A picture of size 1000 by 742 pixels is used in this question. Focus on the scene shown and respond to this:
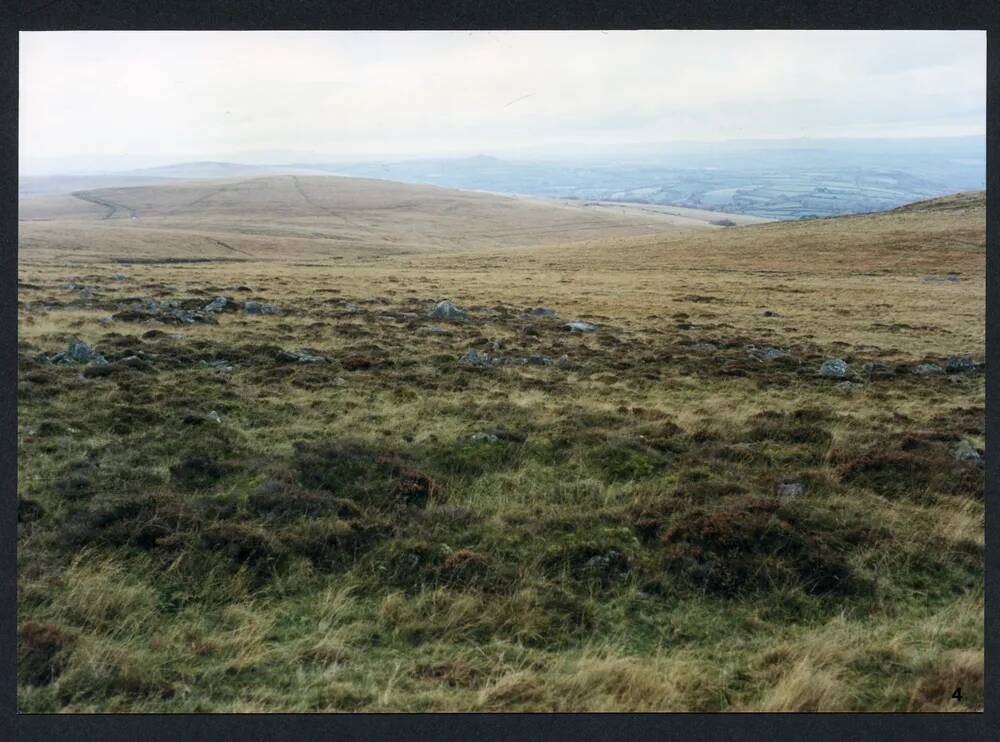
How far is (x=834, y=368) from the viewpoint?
59.8 ft

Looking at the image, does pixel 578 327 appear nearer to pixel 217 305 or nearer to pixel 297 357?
pixel 297 357

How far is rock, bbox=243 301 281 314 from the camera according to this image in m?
25.0

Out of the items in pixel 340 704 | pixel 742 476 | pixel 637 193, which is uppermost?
pixel 637 193

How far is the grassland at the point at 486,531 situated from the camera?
20.0ft

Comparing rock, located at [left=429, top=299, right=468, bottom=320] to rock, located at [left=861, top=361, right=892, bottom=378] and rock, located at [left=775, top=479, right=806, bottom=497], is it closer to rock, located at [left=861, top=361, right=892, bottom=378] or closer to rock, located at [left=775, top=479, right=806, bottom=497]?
rock, located at [left=861, top=361, right=892, bottom=378]

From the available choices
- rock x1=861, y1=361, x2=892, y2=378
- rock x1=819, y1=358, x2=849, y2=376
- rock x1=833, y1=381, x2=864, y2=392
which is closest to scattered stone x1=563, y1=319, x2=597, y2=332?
rock x1=819, y1=358, x2=849, y2=376

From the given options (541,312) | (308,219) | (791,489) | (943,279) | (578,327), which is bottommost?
(791,489)

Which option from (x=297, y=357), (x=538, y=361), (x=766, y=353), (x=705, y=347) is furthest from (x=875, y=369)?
(x=297, y=357)

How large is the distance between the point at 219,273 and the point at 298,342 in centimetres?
2642

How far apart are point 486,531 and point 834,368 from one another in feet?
42.7

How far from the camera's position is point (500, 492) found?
9508mm

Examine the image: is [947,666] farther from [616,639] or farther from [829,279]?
[829,279]

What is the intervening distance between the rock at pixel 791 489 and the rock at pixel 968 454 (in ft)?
8.89

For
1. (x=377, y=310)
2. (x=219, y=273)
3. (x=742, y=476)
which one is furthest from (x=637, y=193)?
(x=742, y=476)
